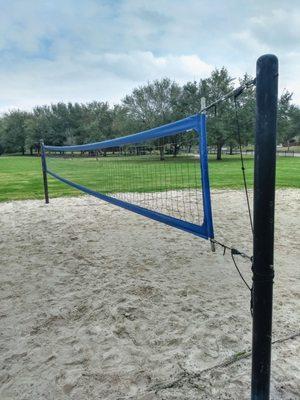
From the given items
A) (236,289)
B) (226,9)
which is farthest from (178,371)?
(226,9)

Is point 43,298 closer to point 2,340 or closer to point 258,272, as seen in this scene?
point 2,340

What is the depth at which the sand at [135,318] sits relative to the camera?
1.91 m

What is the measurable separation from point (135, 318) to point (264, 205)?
1801 mm

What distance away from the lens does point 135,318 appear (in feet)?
8.84

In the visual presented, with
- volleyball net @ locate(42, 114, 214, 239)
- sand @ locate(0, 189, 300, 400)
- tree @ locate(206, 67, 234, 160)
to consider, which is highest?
tree @ locate(206, 67, 234, 160)

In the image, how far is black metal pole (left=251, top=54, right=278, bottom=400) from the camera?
1284 millimetres

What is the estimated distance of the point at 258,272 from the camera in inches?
55.5

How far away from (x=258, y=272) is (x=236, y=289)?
1.95m

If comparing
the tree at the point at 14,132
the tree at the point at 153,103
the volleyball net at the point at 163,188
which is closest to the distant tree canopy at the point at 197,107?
the tree at the point at 153,103

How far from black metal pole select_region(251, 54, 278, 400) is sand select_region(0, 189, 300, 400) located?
55 centimetres

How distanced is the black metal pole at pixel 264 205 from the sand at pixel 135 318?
0.55 m

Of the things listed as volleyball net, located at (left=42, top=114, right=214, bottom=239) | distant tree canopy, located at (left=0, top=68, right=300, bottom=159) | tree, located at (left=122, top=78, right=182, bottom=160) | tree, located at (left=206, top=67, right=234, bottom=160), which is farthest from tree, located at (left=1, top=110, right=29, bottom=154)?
volleyball net, located at (left=42, top=114, right=214, bottom=239)

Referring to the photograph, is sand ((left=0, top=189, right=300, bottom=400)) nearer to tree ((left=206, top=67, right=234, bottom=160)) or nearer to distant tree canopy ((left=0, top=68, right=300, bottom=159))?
→ distant tree canopy ((left=0, top=68, right=300, bottom=159))

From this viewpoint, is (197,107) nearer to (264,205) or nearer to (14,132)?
(264,205)
